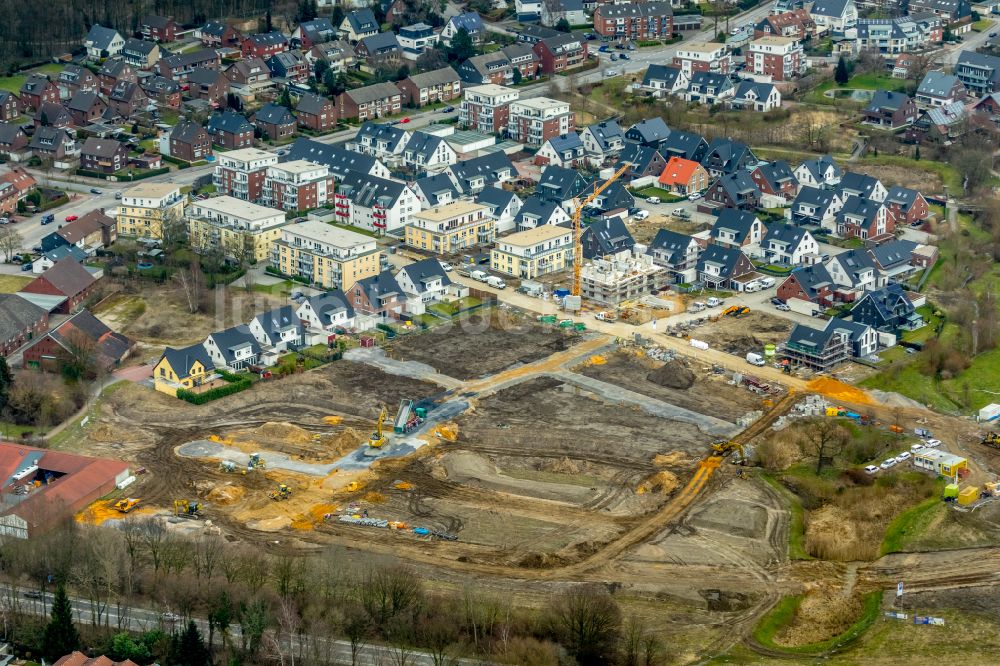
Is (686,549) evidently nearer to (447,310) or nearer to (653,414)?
(653,414)

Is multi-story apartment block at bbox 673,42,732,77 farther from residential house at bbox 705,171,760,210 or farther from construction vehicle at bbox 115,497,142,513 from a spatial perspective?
construction vehicle at bbox 115,497,142,513

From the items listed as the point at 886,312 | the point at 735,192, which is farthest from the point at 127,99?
the point at 886,312

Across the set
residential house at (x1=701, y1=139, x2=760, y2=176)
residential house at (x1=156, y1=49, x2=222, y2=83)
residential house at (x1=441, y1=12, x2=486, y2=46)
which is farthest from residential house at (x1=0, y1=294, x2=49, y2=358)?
residential house at (x1=441, y1=12, x2=486, y2=46)

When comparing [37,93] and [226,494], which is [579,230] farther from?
[37,93]

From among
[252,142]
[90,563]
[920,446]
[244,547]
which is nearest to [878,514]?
[920,446]

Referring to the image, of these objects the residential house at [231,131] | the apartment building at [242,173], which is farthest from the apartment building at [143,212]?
the residential house at [231,131]
